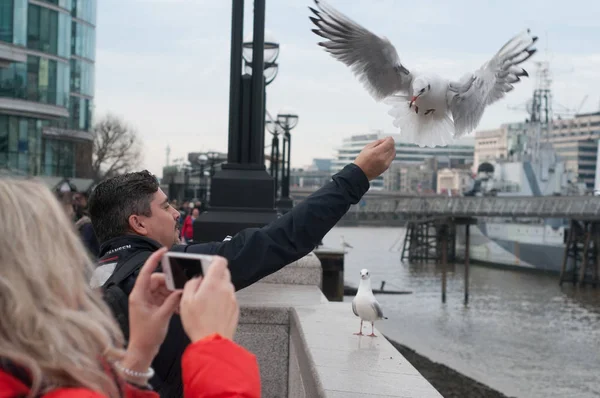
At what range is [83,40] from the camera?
201ft

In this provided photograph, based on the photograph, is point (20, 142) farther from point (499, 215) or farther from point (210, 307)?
point (210, 307)

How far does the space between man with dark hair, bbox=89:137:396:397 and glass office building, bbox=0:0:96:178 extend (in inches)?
1263

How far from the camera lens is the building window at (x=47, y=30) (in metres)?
45.1

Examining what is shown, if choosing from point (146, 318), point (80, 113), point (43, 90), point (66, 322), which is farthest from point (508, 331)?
point (80, 113)

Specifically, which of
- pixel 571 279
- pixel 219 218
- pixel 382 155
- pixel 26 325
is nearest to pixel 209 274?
pixel 26 325

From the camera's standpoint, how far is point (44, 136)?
169 ft

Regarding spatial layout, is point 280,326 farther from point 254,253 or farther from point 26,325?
point 26,325

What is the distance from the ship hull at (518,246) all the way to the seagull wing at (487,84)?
6163 cm

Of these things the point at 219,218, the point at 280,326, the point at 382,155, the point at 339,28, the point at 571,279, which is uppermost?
the point at 339,28

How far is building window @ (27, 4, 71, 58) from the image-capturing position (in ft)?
148

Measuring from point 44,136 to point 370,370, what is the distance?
49966 mm

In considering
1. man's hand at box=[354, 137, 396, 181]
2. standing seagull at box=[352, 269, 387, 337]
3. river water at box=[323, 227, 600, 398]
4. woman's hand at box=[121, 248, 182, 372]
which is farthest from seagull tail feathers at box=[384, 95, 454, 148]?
river water at box=[323, 227, 600, 398]

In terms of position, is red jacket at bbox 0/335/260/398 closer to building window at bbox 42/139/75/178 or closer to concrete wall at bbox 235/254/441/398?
concrete wall at bbox 235/254/441/398

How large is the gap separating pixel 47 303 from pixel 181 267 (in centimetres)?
37
